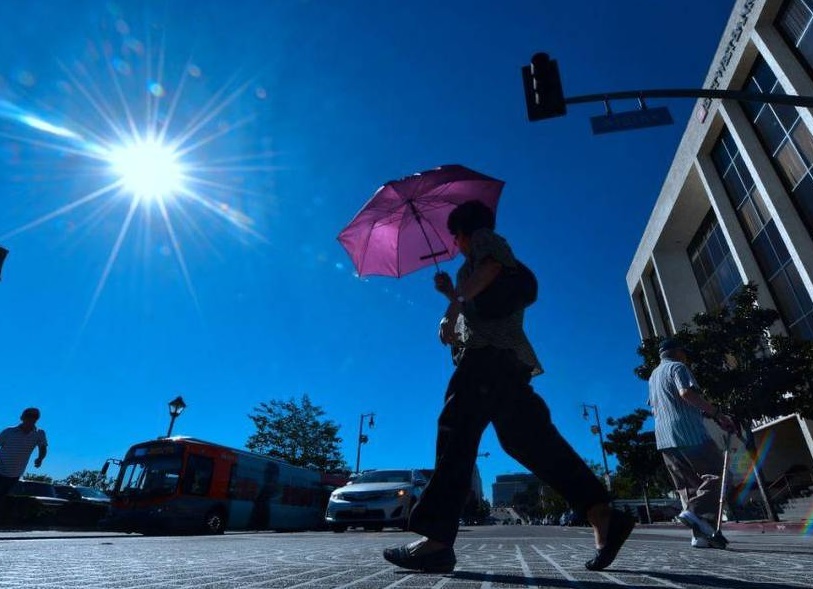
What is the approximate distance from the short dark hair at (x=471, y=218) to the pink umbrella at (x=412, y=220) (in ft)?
3.46

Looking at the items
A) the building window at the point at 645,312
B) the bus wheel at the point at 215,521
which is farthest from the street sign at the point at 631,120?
the building window at the point at 645,312

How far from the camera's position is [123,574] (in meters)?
2.12

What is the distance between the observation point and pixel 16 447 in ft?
21.2

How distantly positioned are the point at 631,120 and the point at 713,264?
24092 mm

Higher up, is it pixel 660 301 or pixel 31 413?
pixel 660 301

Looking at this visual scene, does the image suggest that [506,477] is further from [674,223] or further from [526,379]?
[526,379]

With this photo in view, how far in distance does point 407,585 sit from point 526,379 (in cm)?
115

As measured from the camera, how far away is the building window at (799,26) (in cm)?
1642

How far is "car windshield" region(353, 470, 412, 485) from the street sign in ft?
30.1

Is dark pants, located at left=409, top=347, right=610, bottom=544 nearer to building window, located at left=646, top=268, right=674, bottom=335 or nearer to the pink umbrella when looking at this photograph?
the pink umbrella

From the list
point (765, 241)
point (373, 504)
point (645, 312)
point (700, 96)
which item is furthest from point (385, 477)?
point (645, 312)

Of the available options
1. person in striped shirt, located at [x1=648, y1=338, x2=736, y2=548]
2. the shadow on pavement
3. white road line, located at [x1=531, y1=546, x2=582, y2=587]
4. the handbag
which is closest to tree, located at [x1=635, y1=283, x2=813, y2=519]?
person in striped shirt, located at [x1=648, y1=338, x2=736, y2=548]

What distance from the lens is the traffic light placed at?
25.9 feet

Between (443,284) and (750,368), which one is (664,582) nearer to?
(443,284)
